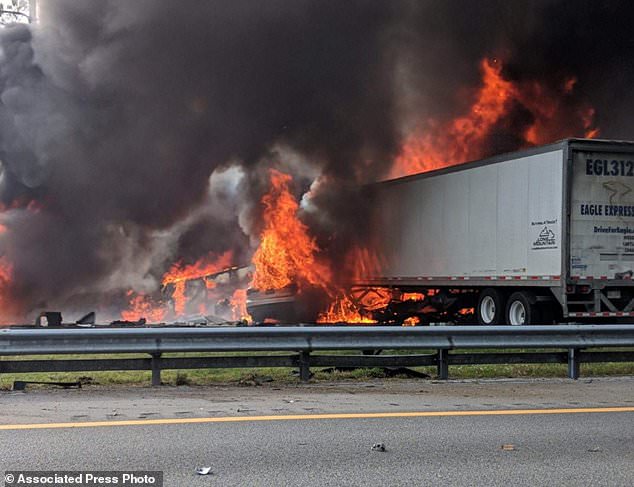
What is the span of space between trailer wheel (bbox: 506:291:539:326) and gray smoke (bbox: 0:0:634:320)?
516 cm

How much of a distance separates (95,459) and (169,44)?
17077 mm

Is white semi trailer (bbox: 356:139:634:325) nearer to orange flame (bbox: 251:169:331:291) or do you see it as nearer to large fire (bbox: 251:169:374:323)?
large fire (bbox: 251:169:374:323)

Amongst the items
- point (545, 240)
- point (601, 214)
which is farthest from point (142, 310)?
point (601, 214)

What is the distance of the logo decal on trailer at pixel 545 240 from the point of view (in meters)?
16.4

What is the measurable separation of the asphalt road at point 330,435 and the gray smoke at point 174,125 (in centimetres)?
1269

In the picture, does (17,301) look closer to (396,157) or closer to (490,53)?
(396,157)

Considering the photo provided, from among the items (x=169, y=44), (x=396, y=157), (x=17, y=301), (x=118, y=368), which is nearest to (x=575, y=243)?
(x=396, y=157)

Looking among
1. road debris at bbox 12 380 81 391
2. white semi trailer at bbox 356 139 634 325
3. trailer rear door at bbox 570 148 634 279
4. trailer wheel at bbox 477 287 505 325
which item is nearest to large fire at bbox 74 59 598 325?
white semi trailer at bbox 356 139 634 325

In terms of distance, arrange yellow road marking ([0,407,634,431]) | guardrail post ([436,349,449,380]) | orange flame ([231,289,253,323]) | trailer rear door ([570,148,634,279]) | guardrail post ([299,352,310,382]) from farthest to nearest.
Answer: orange flame ([231,289,253,323]) < trailer rear door ([570,148,634,279]) < guardrail post ([436,349,449,380]) < guardrail post ([299,352,310,382]) < yellow road marking ([0,407,634,431])

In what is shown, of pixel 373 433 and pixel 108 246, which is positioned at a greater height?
pixel 108 246

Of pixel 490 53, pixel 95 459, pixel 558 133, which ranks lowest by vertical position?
pixel 95 459

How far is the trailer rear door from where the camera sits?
16.2m

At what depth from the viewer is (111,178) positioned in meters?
21.6

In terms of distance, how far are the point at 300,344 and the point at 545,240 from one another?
8.28m
